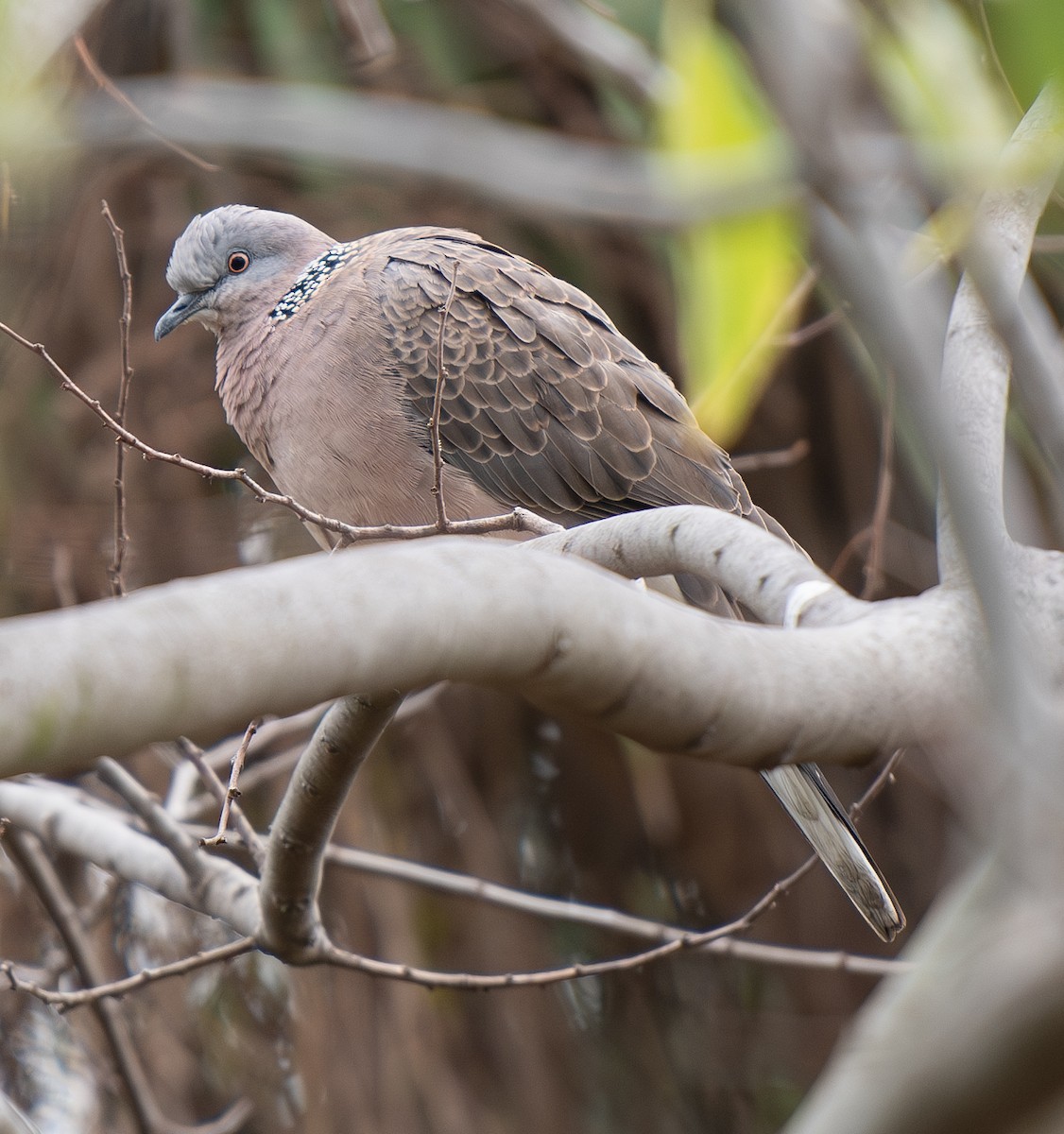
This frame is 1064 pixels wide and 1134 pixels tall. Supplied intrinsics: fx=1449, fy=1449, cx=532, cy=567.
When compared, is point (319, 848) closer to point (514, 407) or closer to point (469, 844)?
point (514, 407)

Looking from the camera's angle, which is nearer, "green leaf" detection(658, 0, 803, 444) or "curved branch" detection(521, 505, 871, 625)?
"curved branch" detection(521, 505, 871, 625)

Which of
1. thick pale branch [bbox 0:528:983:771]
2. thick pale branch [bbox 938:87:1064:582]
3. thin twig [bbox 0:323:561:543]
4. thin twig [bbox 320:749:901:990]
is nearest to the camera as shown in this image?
thick pale branch [bbox 0:528:983:771]

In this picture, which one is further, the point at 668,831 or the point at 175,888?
the point at 668,831

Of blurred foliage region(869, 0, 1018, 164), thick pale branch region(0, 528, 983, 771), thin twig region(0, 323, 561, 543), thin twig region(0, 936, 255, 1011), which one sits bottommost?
thin twig region(0, 936, 255, 1011)

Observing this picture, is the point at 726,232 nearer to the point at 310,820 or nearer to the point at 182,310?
the point at 310,820

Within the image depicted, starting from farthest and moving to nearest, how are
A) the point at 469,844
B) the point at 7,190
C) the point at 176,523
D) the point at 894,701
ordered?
the point at 469,844 < the point at 176,523 < the point at 7,190 < the point at 894,701

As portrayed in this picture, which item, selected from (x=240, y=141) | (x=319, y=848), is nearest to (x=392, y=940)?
(x=319, y=848)

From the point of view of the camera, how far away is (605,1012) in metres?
4.58

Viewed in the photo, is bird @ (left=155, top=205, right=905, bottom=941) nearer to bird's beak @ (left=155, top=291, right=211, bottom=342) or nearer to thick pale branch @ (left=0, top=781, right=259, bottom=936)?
bird's beak @ (left=155, top=291, right=211, bottom=342)

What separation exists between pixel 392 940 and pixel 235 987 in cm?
46

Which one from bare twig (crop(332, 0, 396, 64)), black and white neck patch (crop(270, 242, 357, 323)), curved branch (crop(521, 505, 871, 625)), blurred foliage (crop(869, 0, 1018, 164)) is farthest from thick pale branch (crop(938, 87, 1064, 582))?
bare twig (crop(332, 0, 396, 64))

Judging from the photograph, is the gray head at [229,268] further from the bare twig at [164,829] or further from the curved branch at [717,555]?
the curved branch at [717,555]

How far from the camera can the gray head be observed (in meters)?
3.41

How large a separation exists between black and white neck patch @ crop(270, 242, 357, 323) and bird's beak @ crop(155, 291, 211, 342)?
0.20 meters
